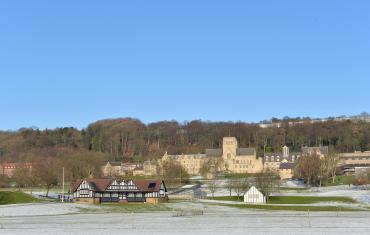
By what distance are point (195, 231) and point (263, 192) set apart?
169 feet

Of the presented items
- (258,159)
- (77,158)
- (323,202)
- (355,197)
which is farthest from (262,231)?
(258,159)

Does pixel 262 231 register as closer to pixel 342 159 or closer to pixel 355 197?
pixel 355 197

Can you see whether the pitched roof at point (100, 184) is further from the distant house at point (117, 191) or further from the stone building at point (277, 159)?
the stone building at point (277, 159)

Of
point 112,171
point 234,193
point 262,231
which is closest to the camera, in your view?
point 262,231

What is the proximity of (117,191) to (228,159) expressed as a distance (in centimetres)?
9103

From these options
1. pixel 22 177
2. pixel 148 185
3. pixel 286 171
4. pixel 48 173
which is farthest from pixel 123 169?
pixel 148 185

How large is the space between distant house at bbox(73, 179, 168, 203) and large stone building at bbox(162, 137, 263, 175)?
3128 inches

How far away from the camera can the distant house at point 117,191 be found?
91.3m

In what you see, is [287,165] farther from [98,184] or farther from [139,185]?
[98,184]

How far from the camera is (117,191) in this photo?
93.2 metres

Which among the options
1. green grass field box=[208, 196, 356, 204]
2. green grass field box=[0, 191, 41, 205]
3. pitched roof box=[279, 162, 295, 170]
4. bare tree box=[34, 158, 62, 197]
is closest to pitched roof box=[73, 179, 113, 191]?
green grass field box=[0, 191, 41, 205]

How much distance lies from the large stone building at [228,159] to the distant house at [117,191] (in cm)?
7945

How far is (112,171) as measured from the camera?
160 meters

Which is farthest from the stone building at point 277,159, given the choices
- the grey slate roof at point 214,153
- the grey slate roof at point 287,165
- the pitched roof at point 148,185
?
the pitched roof at point 148,185
